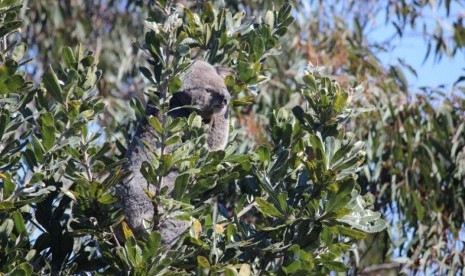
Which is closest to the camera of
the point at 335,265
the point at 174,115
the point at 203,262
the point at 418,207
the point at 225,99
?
the point at 203,262

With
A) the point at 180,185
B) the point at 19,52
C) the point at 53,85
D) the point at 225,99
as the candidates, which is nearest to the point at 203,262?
the point at 180,185

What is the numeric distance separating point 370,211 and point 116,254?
1.01 metres

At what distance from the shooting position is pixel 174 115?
14.1ft

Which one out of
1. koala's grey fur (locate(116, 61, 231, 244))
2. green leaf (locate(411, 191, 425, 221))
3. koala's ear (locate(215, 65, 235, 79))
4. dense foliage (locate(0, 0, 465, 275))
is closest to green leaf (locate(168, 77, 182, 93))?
dense foliage (locate(0, 0, 465, 275))

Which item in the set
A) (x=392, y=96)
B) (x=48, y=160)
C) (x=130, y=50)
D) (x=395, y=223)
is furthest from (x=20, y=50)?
(x=130, y=50)

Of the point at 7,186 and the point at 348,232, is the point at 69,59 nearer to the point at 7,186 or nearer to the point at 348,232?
the point at 7,186

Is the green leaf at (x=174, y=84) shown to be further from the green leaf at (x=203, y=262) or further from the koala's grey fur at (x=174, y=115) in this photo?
the green leaf at (x=203, y=262)

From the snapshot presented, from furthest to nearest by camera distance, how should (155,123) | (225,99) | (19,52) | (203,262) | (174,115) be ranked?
(174,115) → (225,99) → (19,52) → (155,123) → (203,262)

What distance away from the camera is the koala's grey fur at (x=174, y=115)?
13.2 ft

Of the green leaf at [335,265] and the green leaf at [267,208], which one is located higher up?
the green leaf at [267,208]

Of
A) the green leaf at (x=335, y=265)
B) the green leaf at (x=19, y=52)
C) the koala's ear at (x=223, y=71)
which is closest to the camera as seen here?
the green leaf at (x=335, y=265)

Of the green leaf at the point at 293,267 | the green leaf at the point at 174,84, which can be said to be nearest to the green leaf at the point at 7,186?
the green leaf at the point at 174,84

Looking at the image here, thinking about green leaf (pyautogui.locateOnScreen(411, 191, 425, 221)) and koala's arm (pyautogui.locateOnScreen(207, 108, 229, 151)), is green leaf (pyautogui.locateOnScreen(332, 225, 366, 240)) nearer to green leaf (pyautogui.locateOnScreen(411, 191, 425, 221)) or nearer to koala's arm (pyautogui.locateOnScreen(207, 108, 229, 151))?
koala's arm (pyautogui.locateOnScreen(207, 108, 229, 151))

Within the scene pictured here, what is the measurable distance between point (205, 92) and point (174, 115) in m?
0.18
